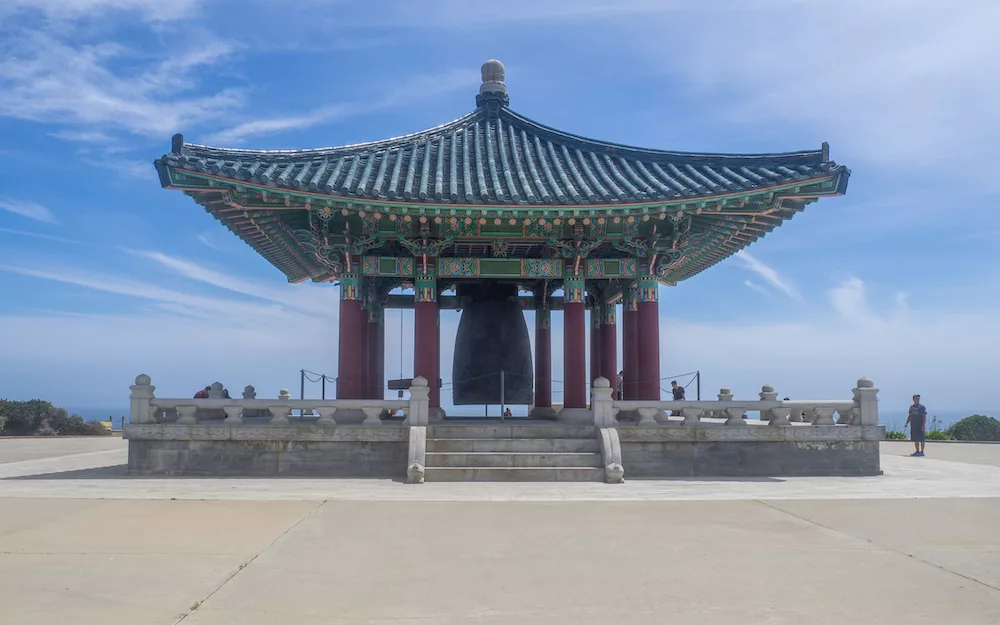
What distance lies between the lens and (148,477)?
1480cm

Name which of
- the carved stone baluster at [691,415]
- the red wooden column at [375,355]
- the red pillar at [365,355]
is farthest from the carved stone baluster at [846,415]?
the red wooden column at [375,355]

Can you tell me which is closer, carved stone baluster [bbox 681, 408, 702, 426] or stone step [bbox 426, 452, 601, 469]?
stone step [bbox 426, 452, 601, 469]

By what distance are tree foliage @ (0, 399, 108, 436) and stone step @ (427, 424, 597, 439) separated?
87.9 ft

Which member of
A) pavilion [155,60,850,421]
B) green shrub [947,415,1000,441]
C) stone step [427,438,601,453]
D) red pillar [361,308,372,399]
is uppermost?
pavilion [155,60,850,421]

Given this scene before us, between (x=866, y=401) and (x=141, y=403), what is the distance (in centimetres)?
1480

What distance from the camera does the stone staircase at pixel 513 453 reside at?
14.4 meters

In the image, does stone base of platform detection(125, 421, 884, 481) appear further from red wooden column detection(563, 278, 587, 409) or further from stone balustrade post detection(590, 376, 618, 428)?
red wooden column detection(563, 278, 587, 409)

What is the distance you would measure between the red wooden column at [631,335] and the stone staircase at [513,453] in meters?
3.82

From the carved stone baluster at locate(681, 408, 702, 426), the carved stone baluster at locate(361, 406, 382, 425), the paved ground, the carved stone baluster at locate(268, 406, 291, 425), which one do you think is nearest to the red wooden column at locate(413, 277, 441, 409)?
the carved stone baluster at locate(361, 406, 382, 425)

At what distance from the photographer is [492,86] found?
23.2 m

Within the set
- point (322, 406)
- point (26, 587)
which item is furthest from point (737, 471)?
point (26, 587)

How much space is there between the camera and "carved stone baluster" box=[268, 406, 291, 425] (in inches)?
605

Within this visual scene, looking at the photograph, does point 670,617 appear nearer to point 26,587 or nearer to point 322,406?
point 26,587

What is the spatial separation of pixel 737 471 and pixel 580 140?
987 cm
